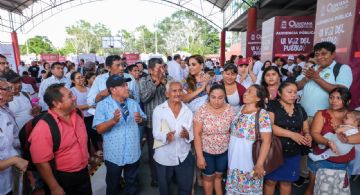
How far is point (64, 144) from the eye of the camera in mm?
1925

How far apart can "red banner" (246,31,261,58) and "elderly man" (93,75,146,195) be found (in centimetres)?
998

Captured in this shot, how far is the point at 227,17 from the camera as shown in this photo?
24.0 metres

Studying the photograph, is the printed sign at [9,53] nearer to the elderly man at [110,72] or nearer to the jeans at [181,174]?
the elderly man at [110,72]

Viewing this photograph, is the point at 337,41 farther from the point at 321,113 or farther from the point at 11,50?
the point at 11,50

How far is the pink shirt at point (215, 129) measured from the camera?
2.34 m

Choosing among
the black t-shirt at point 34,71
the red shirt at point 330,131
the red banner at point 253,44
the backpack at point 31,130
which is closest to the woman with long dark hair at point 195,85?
the red shirt at point 330,131

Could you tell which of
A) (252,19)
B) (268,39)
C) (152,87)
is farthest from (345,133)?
(252,19)

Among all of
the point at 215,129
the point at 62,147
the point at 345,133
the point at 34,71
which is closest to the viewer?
the point at 62,147

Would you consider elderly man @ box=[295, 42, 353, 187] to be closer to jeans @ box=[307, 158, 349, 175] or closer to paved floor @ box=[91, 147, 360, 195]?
jeans @ box=[307, 158, 349, 175]

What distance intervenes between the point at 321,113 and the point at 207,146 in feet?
4.01

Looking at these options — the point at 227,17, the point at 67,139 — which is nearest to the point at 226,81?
the point at 67,139

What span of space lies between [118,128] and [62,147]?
581 millimetres

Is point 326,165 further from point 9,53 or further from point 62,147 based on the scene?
point 9,53

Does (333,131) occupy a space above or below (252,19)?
below
